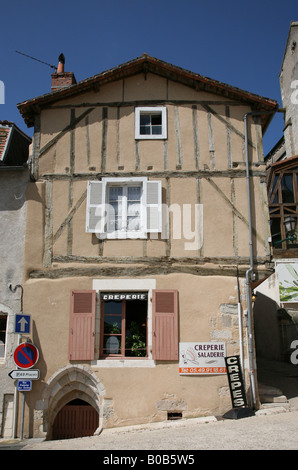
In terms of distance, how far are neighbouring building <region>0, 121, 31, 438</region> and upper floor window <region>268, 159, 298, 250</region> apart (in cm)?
973

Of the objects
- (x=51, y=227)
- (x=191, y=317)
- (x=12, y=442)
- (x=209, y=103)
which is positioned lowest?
(x=12, y=442)

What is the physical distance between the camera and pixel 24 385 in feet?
28.2

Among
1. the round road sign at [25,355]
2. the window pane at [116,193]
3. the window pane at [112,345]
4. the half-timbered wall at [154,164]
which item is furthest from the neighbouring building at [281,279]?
the round road sign at [25,355]

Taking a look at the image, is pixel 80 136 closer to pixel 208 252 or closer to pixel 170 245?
pixel 170 245

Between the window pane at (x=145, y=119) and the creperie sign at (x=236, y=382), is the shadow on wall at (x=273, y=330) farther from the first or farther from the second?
the window pane at (x=145, y=119)

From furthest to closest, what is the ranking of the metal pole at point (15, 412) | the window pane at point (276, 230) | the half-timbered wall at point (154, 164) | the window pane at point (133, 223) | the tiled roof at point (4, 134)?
the window pane at point (276, 230), the tiled roof at point (4, 134), the window pane at point (133, 223), the half-timbered wall at point (154, 164), the metal pole at point (15, 412)

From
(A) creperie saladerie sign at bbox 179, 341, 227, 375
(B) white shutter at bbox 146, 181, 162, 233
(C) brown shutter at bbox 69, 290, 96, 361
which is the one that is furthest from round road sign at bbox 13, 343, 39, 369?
(B) white shutter at bbox 146, 181, 162, 233

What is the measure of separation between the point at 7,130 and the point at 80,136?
11.7ft

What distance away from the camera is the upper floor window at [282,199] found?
16.3 meters

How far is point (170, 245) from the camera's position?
9.43 meters

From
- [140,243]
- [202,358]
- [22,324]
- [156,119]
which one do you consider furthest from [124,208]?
[202,358]

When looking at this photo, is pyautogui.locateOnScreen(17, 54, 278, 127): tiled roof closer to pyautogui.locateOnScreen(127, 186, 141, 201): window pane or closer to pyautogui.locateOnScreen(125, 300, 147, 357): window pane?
pyautogui.locateOnScreen(127, 186, 141, 201): window pane

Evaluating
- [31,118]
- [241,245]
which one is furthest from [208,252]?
[31,118]

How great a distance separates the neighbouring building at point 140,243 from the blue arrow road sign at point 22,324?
24 cm
